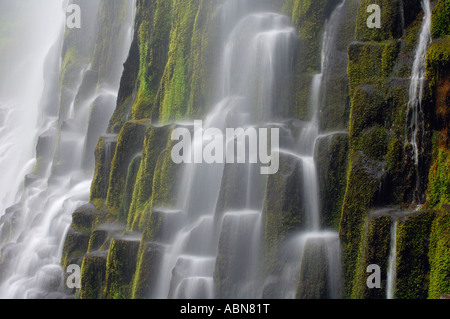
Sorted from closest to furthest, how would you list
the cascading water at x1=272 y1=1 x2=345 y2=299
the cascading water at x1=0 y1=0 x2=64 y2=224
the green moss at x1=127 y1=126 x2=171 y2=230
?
the cascading water at x1=272 y1=1 x2=345 y2=299 < the green moss at x1=127 y1=126 x2=171 y2=230 < the cascading water at x1=0 y1=0 x2=64 y2=224

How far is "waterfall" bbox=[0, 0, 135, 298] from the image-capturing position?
61.7ft

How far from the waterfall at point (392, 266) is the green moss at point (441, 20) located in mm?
3371

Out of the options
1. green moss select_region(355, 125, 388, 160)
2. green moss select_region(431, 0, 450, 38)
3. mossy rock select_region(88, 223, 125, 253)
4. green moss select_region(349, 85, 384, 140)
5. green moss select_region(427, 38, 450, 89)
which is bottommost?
mossy rock select_region(88, 223, 125, 253)

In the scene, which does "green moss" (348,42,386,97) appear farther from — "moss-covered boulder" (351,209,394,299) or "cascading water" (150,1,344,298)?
"moss-covered boulder" (351,209,394,299)

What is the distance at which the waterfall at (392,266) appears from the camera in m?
8.51

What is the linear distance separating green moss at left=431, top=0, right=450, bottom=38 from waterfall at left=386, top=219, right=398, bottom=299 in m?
3.37

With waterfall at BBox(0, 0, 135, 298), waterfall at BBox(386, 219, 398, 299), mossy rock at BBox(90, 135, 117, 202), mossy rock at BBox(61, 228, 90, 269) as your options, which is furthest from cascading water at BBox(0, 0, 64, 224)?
waterfall at BBox(386, 219, 398, 299)

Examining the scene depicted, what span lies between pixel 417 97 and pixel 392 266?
Result: 305 cm

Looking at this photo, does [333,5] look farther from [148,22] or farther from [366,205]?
[148,22]

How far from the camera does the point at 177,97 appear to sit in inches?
632

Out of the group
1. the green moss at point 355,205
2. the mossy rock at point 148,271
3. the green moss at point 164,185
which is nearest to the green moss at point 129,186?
the green moss at point 164,185

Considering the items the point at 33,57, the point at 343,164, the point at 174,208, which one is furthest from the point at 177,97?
the point at 33,57

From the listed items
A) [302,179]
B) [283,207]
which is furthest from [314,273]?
[302,179]

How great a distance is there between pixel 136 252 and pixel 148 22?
966 centimetres
